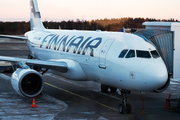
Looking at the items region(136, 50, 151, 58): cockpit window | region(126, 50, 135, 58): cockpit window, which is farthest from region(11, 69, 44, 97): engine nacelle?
region(136, 50, 151, 58): cockpit window

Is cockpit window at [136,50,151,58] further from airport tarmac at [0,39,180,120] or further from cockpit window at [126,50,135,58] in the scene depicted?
airport tarmac at [0,39,180,120]

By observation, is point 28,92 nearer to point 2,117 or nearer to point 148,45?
point 2,117

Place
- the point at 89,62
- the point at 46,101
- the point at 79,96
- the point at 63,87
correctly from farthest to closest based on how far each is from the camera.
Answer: the point at 63,87 < the point at 79,96 < the point at 46,101 < the point at 89,62

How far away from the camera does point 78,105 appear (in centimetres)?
1652

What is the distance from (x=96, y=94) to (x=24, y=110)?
19.8ft

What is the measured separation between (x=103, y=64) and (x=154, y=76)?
10.4 ft

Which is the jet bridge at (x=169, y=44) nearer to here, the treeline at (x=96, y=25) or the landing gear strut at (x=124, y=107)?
the landing gear strut at (x=124, y=107)

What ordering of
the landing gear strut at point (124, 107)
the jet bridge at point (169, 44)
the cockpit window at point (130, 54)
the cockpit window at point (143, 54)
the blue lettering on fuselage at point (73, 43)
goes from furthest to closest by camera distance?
the blue lettering on fuselage at point (73, 43), the jet bridge at point (169, 44), the landing gear strut at point (124, 107), the cockpit window at point (130, 54), the cockpit window at point (143, 54)

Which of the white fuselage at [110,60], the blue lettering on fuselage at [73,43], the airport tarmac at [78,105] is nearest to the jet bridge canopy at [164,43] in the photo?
the white fuselage at [110,60]

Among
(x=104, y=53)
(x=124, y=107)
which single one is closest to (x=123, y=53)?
(x=104, y=53)

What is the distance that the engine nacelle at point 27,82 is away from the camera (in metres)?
16.3

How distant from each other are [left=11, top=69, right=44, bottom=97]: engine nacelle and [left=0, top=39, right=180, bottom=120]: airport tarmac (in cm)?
73

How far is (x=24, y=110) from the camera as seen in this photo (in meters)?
15.2

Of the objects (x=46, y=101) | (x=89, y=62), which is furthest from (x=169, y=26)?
(x=46, y=101)
